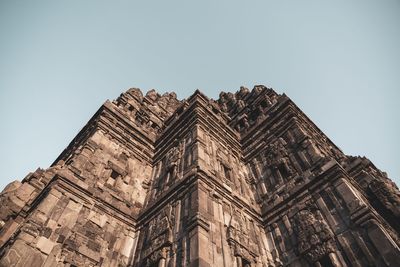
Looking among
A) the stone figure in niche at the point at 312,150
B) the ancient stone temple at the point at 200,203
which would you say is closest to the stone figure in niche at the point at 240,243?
the ancient stone temple at the point at 200,203

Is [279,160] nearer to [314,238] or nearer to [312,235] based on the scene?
[312,235]

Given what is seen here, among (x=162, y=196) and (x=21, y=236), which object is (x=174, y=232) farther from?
(x=21, y=236)

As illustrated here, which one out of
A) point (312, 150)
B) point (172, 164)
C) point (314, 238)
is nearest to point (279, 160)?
point (312, 150)

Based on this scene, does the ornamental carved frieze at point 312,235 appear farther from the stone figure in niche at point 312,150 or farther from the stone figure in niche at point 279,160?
the stone figure in niche at point 279,160

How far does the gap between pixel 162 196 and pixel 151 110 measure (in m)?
16.5

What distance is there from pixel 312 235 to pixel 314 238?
196 millimetres

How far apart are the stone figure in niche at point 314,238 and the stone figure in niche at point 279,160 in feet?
11.0

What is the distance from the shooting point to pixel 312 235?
11719 mm

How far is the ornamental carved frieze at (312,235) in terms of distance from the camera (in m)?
11.0

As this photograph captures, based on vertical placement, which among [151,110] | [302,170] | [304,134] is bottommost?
[302,170]

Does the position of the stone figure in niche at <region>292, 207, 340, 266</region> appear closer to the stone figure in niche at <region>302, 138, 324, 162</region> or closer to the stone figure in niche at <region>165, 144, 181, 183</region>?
the stone figure in niche at <region>302, 138, 324, 162</region>

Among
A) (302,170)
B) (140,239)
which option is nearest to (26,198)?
(140,239)

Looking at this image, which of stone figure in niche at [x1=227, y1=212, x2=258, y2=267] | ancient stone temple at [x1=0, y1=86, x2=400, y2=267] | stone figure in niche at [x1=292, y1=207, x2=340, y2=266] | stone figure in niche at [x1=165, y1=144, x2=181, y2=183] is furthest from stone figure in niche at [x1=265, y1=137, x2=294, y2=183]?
stone figure in niche at [x1=165, y1=144, x2=181, y2=183]

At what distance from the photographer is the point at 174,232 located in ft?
38.8
